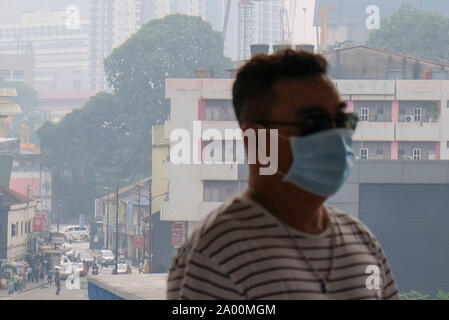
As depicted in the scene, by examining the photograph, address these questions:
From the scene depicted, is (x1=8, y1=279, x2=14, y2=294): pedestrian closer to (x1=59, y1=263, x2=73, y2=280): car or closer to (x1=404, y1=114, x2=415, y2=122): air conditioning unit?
(x1=59, y1=263, x2=73, y2=280): car

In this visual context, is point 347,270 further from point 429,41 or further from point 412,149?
point 429,41

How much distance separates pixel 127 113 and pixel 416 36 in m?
13.6

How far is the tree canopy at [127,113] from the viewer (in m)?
46.2

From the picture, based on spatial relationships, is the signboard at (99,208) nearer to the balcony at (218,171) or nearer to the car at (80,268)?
the car at (80,268)

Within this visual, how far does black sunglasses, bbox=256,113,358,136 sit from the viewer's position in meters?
1.45

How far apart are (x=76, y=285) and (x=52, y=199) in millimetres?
15911

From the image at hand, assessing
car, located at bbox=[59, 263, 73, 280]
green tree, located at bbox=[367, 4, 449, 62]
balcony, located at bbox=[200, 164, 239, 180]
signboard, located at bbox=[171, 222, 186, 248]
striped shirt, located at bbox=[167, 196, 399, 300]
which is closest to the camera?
striped shirt, located at bbox=[167, 196, 399, 300]

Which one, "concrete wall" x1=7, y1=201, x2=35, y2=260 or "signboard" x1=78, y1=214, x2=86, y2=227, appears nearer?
"concrete wall" x1=7, y1=201, x2=35, y2=260

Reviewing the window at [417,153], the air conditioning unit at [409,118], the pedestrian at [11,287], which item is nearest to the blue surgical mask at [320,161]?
the air conditioning unit at [409,118]

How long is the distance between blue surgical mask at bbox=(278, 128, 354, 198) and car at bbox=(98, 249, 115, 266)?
1291 inches

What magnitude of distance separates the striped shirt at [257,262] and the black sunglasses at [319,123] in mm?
121

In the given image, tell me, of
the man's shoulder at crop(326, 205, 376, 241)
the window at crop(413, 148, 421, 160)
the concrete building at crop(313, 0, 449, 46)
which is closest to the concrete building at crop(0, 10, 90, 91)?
the concrete building at crop(313, 0, 449, 46)

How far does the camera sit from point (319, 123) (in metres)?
1.46
